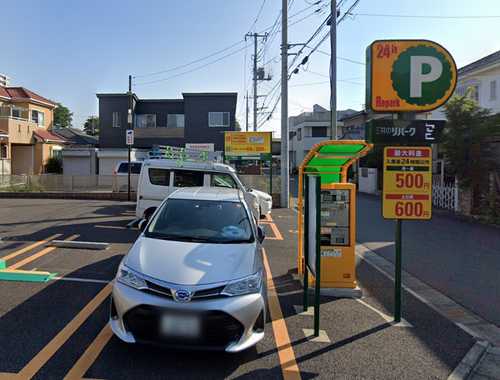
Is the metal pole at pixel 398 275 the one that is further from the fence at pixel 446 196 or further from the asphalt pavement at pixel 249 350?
the fence at pixel 446 196

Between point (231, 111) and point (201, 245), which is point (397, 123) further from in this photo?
point (231, 111)

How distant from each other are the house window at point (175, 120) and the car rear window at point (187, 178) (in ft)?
78.8

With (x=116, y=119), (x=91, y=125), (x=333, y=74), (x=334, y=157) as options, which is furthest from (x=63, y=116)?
(x=334, y=157)

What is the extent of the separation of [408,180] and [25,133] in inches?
1114

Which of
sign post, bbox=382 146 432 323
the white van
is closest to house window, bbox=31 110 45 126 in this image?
the white van

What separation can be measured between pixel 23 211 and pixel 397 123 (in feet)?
41.4

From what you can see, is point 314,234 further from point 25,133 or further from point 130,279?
point 25,133

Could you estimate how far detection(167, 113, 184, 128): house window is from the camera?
33406 millimetres

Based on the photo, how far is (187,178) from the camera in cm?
1017

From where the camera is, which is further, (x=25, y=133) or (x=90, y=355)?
(x=25, y=133)

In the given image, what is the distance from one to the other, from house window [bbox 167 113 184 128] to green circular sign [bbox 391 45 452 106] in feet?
98.3

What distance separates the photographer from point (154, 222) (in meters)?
4.84

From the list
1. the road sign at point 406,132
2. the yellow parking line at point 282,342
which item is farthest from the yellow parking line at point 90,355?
the road sign at point 406,132

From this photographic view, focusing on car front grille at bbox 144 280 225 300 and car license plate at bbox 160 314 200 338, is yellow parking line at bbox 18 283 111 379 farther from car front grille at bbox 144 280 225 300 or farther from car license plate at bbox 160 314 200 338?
car license plate at bbox 160 314 200 338
